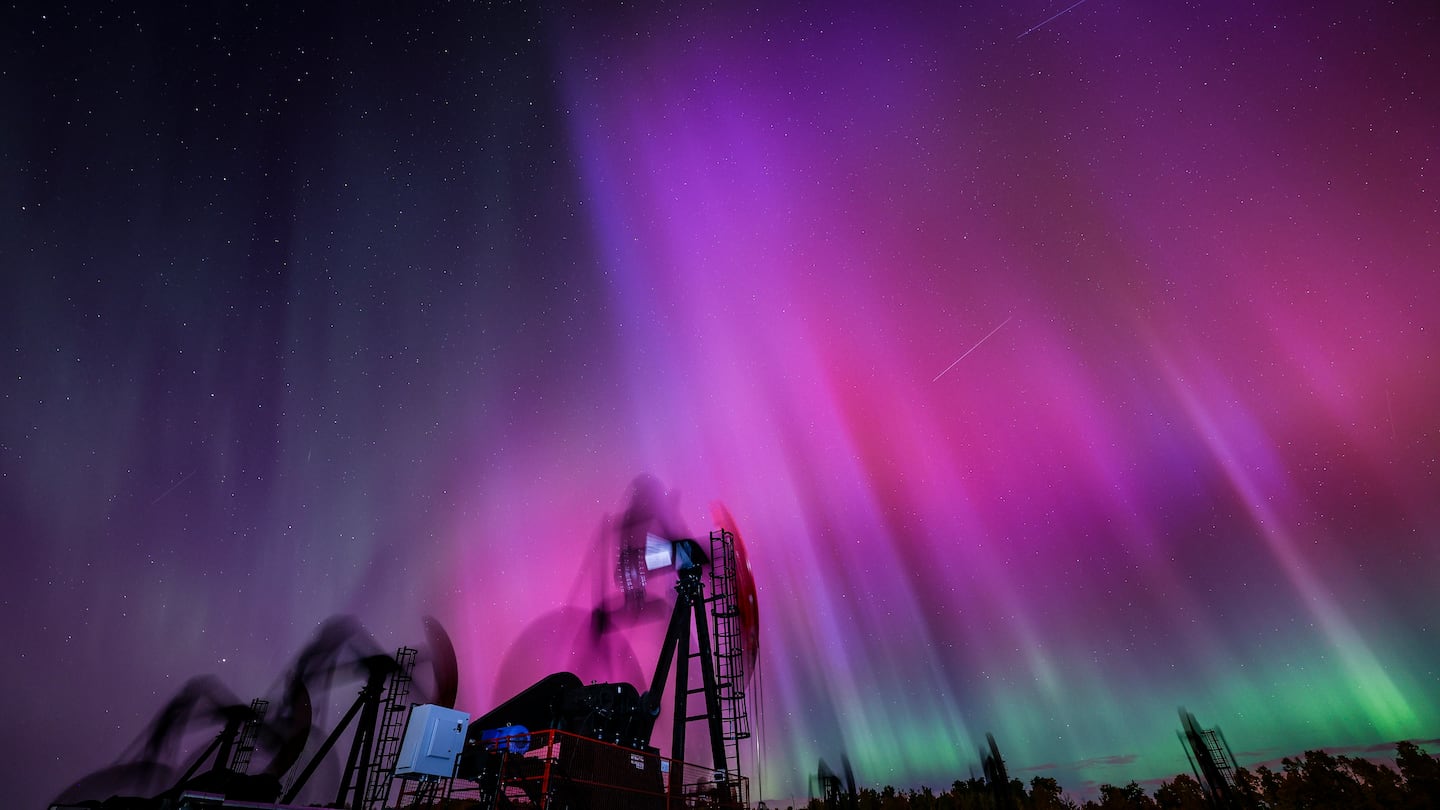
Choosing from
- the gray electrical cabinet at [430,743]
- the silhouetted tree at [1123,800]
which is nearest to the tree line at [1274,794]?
the silhouetted tree at [1123,800]

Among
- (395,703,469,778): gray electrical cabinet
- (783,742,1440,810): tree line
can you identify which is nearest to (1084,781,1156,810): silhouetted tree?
(783,742,1440,810): tree line

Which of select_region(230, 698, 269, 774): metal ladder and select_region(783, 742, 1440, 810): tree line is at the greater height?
select_region(230, 698, 269, 774): metal ladder

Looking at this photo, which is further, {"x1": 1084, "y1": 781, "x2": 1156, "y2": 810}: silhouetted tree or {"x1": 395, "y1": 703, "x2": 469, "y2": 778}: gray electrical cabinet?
{"x1": 1084, "y1": 781, "x2": 1156, "y2": 810}: silhouetted tree

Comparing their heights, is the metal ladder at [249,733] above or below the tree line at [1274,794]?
above

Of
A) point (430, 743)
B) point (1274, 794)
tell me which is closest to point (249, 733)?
point (430, 743)

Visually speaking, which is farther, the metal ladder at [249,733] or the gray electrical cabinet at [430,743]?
the metal ladder at [249,733]

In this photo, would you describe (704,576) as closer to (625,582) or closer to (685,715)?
(625,582)

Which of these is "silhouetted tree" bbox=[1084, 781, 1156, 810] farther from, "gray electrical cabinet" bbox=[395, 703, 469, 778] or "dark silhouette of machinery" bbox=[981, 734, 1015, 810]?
"gray electrical cabinet" bbox=[395, 703, 469, 778]

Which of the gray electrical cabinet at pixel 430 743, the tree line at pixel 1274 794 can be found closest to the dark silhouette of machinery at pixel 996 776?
the tree line at pixel 1274 794

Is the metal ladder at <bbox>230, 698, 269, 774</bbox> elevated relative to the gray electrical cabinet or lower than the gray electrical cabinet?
elevated

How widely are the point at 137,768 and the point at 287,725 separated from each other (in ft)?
23.9

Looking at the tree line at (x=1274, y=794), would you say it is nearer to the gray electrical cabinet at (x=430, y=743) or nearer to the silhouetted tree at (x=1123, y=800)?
the silhouetted tree at (x=1123, y=800)

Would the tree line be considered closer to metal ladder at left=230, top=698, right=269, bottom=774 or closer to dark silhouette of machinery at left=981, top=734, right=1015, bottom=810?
dark silhouette of machinery at left=981, top=734, right=1015, bottom=810

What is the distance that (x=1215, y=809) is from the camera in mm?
37344
